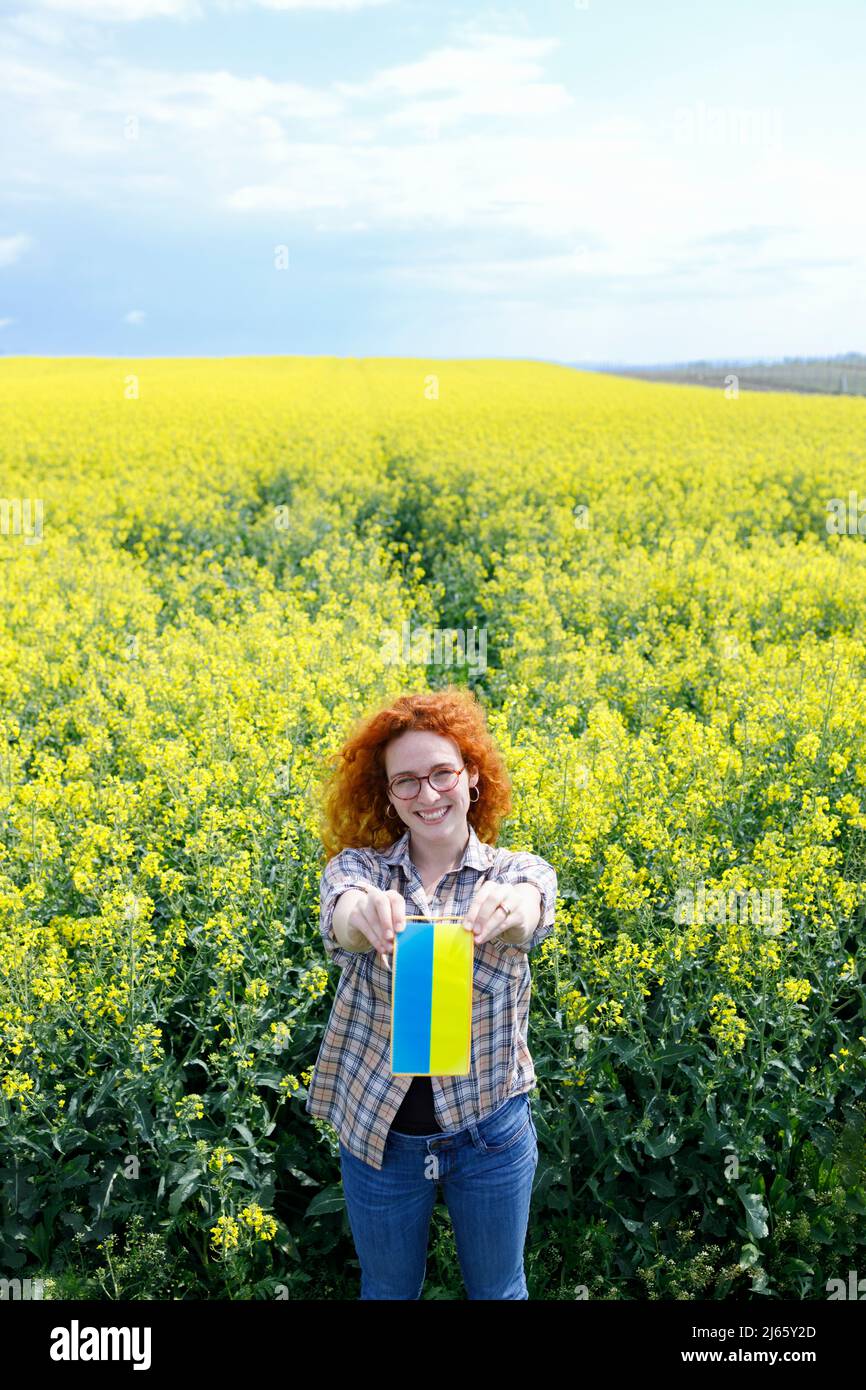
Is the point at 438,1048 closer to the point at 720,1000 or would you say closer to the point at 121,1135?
the point at 720,1000

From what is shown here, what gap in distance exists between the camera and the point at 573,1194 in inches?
155

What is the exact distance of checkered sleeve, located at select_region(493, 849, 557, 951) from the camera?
2582 mm

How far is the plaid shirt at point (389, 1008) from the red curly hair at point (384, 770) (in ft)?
0.43

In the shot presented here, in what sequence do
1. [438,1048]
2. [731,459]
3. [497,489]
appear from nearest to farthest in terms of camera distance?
[438,1048]
[497,489]
[731,459]

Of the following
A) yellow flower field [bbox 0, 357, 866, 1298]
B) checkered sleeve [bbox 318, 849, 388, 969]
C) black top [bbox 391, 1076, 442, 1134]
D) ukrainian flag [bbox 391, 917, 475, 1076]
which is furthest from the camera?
yellow flower field [bbox 0, 357, 866, 1298]

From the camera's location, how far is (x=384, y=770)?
113 inches

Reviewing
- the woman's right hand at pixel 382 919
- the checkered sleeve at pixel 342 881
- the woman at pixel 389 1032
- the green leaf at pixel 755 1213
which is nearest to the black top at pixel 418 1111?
the woman at pixel 389 1032

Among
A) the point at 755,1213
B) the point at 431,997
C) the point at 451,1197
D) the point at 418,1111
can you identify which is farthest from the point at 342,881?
the point at 755,1213

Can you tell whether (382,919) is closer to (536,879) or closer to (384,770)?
(536,879)

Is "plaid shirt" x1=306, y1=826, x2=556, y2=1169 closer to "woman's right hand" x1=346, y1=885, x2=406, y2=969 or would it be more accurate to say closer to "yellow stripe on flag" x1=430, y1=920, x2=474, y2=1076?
"woman's right hand" x1=346, y1=885, x2=406, y2=969

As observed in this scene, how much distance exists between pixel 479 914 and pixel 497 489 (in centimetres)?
1260

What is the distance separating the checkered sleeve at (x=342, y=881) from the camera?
2564mm

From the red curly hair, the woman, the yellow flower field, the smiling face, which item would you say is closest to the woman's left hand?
the woman

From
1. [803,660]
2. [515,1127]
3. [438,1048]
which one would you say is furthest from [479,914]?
[803,660]
